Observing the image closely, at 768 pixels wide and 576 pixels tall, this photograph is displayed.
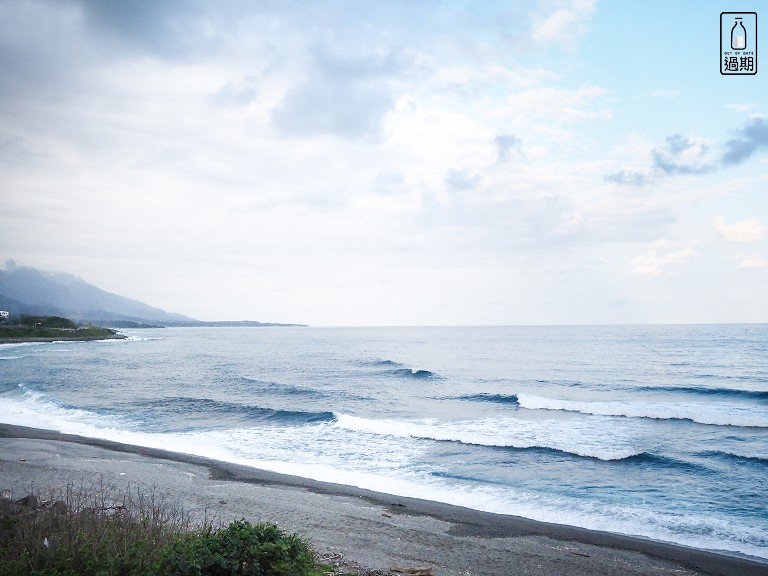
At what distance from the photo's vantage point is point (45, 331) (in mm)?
122812

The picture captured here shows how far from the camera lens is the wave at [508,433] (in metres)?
21.6

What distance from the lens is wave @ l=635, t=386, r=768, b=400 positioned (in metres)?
34.2

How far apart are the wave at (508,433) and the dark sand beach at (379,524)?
829 centimetres

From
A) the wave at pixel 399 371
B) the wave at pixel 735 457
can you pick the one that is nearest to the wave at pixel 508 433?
the wave at pixel 735 457

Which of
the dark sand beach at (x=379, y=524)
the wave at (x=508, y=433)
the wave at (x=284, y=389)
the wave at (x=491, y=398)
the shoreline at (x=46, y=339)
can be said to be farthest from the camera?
→ the shoreline at (x=46, y=339)

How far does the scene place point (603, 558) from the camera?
36.4 feet

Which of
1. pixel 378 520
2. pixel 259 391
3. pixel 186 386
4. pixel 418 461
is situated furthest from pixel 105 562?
pixel 186 386

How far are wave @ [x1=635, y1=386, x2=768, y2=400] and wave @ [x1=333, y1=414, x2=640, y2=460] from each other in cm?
1552

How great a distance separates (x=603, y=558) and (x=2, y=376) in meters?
53.0

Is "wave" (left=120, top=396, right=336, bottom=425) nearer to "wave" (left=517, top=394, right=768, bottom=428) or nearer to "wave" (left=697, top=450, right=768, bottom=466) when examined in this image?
"wave" (left=517, top=394, right=768, bottom=428)

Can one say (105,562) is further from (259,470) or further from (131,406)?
(131,406)

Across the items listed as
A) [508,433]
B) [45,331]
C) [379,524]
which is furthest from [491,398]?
[45,331]

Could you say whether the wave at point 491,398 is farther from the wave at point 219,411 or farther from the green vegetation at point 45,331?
the green vegetation at point 45,331

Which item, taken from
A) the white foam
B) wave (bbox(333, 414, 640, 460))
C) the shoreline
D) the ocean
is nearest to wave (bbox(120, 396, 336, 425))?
the ocean
